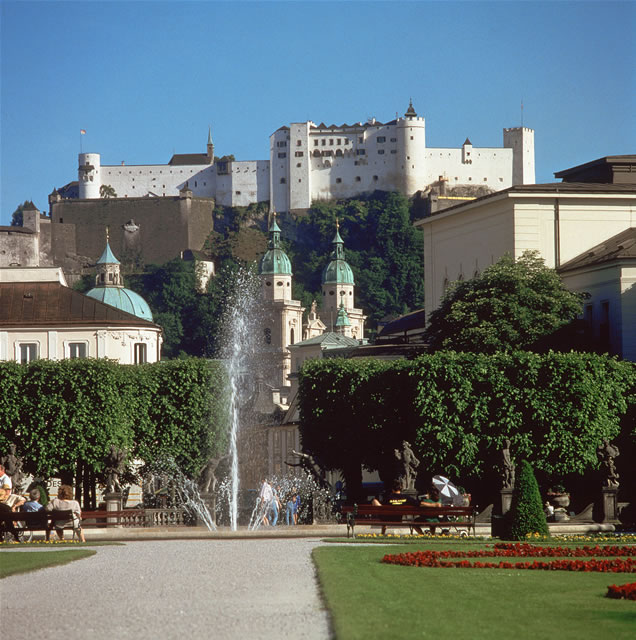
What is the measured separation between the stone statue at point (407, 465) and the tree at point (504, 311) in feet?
50.7

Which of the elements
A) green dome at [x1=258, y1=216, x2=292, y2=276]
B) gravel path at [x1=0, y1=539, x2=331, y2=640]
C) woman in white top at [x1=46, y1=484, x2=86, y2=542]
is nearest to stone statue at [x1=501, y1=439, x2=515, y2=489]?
woman in white top at [x1=46, y1=484, x2=86, y2=542]

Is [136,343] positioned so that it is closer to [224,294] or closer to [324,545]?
[324,545]

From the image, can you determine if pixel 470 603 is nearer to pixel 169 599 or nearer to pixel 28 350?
pixel 169 599

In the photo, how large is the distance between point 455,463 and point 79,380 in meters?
13.8

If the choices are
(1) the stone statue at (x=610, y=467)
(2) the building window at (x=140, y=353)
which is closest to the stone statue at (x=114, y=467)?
(1) the stone statue at (x=610, y=467)

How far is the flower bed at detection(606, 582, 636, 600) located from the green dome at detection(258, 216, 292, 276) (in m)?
165

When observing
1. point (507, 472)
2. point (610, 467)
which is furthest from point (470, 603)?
point (610, 467)

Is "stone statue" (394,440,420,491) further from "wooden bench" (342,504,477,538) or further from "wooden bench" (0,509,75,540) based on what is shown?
"wooden bench" (0,509,75,540)

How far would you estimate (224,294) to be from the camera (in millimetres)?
191625

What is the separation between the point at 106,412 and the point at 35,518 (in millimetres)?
22660

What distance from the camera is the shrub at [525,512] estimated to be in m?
28.0

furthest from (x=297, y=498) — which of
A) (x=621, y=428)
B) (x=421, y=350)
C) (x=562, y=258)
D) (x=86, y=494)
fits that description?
(x=562, y=258)

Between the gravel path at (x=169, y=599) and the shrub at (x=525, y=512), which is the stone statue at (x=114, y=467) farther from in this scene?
the gravel path at (x=169, y=599)

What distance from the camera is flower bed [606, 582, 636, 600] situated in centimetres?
1767
